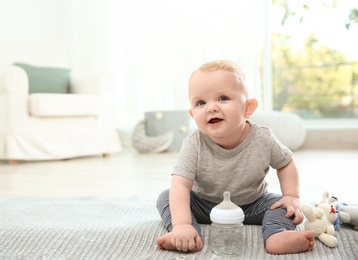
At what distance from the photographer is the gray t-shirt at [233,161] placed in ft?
3.47

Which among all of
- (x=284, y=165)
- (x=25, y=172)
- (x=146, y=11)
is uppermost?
(x=146, y=11)

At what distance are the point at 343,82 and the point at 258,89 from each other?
0.84 metres

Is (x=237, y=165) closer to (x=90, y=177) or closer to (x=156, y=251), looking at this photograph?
(x=156, y=251)

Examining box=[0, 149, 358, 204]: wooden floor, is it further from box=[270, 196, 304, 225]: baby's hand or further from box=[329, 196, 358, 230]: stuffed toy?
box=[270, 196, 304, 225]: baby's hand

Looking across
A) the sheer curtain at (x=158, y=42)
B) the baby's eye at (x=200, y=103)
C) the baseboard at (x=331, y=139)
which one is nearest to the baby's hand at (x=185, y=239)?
the baby's eye at (x=200, y=103)

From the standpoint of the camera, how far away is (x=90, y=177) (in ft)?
7.34

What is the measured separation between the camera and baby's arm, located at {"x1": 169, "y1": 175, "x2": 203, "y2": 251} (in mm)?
919

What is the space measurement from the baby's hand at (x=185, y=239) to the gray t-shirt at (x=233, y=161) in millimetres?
138

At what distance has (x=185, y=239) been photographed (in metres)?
0.92

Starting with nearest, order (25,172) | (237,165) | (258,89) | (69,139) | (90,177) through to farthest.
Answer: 1. (237,165)
2. (90,177)
3. (25,172)
4. (69,139)
5. (258,89)

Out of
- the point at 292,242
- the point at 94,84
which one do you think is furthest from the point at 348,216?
the point at 94,84

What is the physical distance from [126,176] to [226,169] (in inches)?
48.9

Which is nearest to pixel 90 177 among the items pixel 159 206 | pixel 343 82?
pixel 159 206

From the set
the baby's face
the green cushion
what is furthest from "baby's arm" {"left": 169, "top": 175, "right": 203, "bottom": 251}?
the green cushion
